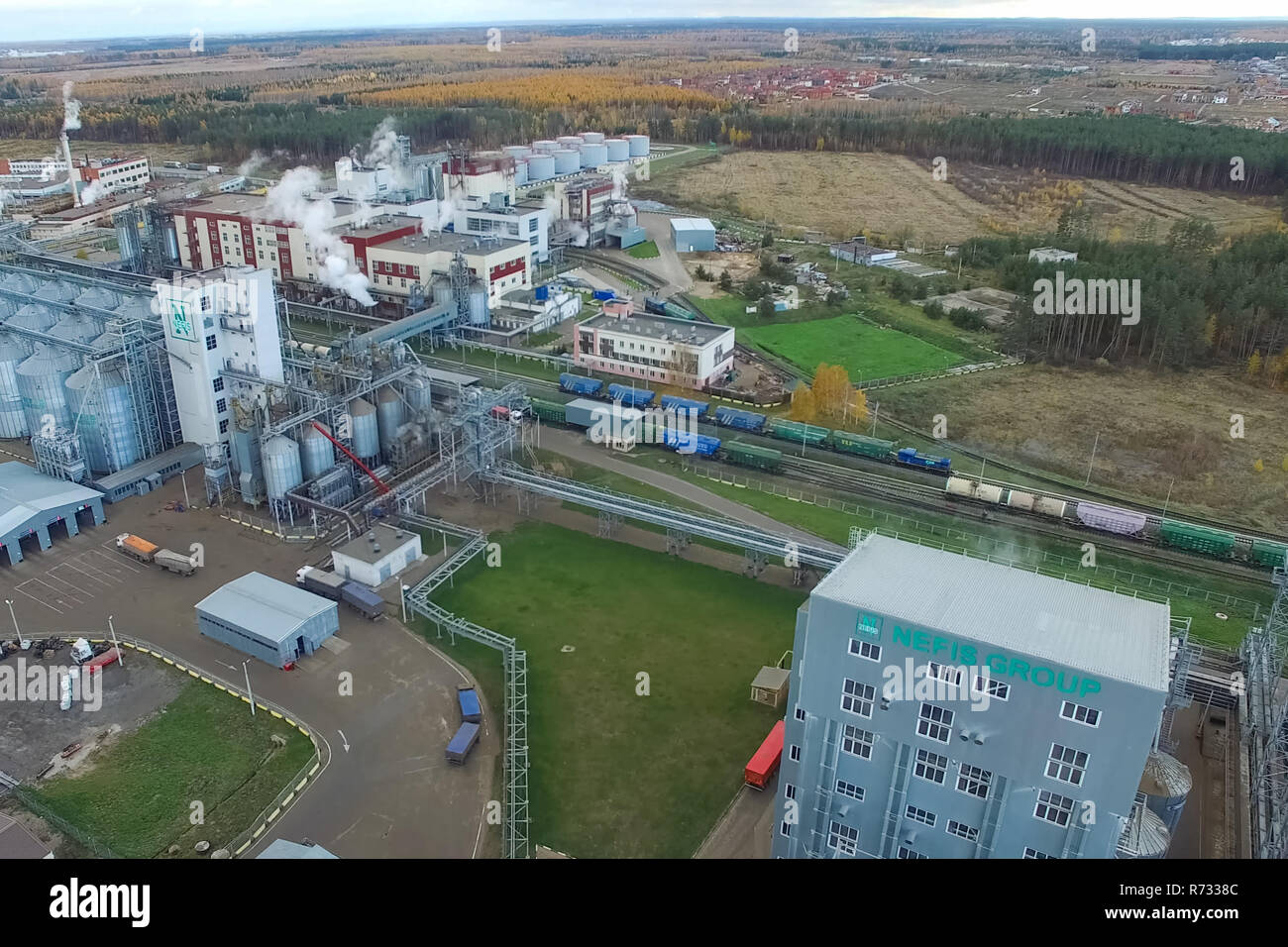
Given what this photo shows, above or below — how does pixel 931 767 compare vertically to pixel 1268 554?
above

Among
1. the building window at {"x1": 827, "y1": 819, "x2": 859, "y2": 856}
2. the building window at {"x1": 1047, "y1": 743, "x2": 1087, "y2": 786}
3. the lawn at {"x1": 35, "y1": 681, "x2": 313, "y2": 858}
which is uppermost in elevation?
the building window at {"x1": 1047, "y1": 743, "x2": 1087, "y2": 786}

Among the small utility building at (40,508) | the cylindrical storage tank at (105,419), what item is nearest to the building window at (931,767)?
the small utility building at (40,508)

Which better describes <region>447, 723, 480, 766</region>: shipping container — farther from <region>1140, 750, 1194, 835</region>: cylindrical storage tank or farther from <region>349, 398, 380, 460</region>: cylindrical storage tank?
<region>349, 398, 380, 460</region>: cylindrical storage tank

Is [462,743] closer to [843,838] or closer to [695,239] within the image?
[843,838]

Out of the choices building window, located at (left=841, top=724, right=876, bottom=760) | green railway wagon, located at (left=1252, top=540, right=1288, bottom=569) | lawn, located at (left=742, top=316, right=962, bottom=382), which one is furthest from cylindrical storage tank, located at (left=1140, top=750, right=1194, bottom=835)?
lawn, located at (left=742, top=316, right=962, bottom=382)

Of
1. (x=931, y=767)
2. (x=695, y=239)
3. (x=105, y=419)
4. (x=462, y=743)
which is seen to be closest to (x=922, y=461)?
(x=931, y=767)

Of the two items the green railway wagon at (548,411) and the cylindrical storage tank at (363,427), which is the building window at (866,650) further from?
the green railway wagon at (548,411)

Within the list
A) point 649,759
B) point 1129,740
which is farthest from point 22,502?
point 1129,740
